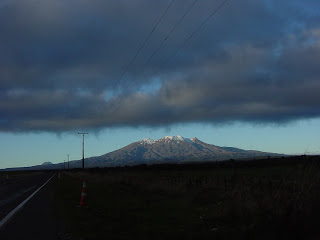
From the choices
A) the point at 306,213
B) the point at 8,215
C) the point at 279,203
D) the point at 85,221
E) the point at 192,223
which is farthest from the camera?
the point at 8,215

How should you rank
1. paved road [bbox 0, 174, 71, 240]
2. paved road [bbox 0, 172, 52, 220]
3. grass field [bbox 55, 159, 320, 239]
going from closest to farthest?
1. grass field [bbox 55, 159, 320, 239]
2. paved road [bbox 0, 174, 71, 240]
3. paved road [bbox 0, 172, 52, 220]

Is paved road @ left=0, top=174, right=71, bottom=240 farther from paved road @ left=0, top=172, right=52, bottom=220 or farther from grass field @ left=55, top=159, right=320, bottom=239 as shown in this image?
paved road @ left=0, top=172, right=52, bottom=220

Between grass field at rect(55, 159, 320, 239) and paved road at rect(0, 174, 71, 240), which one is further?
paved road at rect(0, 174, 71, 240)

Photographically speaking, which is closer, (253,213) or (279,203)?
(279,203)

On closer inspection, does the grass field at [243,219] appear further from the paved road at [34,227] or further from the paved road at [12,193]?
the paved road at [12,193]

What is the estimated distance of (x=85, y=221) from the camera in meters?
10.7

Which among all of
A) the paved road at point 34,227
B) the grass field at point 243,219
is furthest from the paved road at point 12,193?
the grass field at point 243,219

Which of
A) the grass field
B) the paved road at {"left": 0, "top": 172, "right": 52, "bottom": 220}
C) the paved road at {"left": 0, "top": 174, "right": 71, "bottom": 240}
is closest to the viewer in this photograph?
the grass field

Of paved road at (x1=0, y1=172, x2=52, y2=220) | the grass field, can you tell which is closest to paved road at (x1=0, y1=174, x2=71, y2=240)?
the grass field

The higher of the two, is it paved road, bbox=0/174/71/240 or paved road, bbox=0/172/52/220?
paved road, bbox=0/172/52/220

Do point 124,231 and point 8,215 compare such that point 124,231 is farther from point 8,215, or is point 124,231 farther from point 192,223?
point 8,215

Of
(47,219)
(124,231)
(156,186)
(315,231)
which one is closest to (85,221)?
(47,219)

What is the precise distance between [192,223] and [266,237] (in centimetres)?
355

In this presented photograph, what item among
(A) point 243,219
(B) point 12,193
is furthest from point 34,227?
(B) point 12,193
